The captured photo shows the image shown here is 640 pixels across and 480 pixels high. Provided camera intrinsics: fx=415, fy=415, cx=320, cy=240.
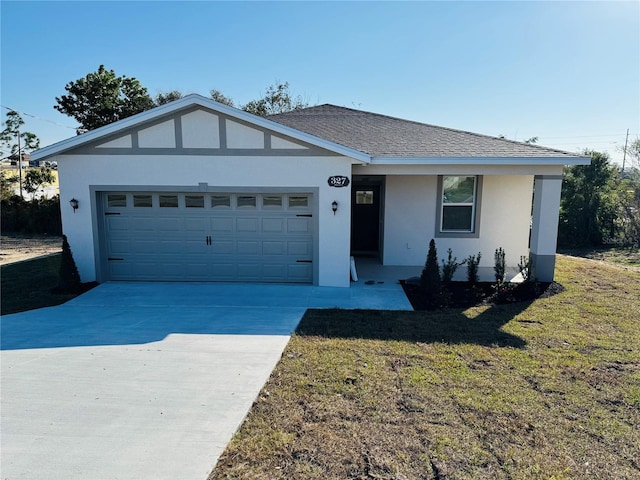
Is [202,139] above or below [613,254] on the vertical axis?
above

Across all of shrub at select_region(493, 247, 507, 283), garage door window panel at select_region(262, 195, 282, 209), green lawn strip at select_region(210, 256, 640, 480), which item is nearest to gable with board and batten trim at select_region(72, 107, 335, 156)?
garage door window panel at select_region(262, 195, 282, 209)

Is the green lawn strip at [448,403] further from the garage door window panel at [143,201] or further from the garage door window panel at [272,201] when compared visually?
the garage door window panel at [143,201]

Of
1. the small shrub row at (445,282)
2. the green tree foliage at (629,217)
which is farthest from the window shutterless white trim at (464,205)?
the green tree foliage at (629,217)

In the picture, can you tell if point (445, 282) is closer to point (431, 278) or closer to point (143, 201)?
point (431, 278)

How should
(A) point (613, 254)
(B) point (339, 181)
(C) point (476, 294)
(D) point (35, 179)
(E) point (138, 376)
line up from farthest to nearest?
1. (D) point (35, 179)
2. (A) point (613, 254)
3. (B) point (339, 181)
4. (C) point (476, 294)
5. (E) point (138, 376)

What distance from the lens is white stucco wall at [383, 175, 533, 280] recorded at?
10734 mm

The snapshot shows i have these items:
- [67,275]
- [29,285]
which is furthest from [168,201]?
[29,285]

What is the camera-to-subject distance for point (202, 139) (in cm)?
884

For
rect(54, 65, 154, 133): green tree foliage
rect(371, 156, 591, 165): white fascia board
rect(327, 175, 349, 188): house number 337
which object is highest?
rect(54, 65, 154, 133): green tree foliage

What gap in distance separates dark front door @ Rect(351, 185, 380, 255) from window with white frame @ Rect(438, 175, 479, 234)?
225 centimetres

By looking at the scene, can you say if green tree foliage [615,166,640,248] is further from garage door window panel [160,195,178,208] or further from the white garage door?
garage door window panel [160,195,178,208]

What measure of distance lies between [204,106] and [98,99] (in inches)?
658

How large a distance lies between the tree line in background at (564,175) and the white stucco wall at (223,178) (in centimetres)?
1139

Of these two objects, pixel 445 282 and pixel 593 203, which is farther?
pixel 593 203
